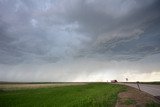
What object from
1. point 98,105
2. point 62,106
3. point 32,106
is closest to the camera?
point 98,105

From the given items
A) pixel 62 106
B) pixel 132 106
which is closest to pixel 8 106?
pixel 62 106

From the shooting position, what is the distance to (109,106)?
79.2ft

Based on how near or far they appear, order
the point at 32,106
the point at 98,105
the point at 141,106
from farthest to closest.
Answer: the point at 32,106
the point at 98,105
the point at 141,106

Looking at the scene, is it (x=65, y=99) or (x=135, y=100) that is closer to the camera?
(x=135, y=100)

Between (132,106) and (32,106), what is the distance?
14.6m

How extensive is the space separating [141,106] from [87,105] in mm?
7082

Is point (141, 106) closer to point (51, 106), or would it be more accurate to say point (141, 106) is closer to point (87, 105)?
point (87, 105)

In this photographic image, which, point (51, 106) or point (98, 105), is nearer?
point (98, 105)

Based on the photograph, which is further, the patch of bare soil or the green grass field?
the green grass field

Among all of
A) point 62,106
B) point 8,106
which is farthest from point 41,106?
point 8,106

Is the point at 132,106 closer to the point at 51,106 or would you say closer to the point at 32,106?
the point at 51,106

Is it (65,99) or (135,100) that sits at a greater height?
(65,99)

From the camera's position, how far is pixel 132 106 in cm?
2311

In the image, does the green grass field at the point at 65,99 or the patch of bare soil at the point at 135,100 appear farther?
the green grass field at the point at 65,99
